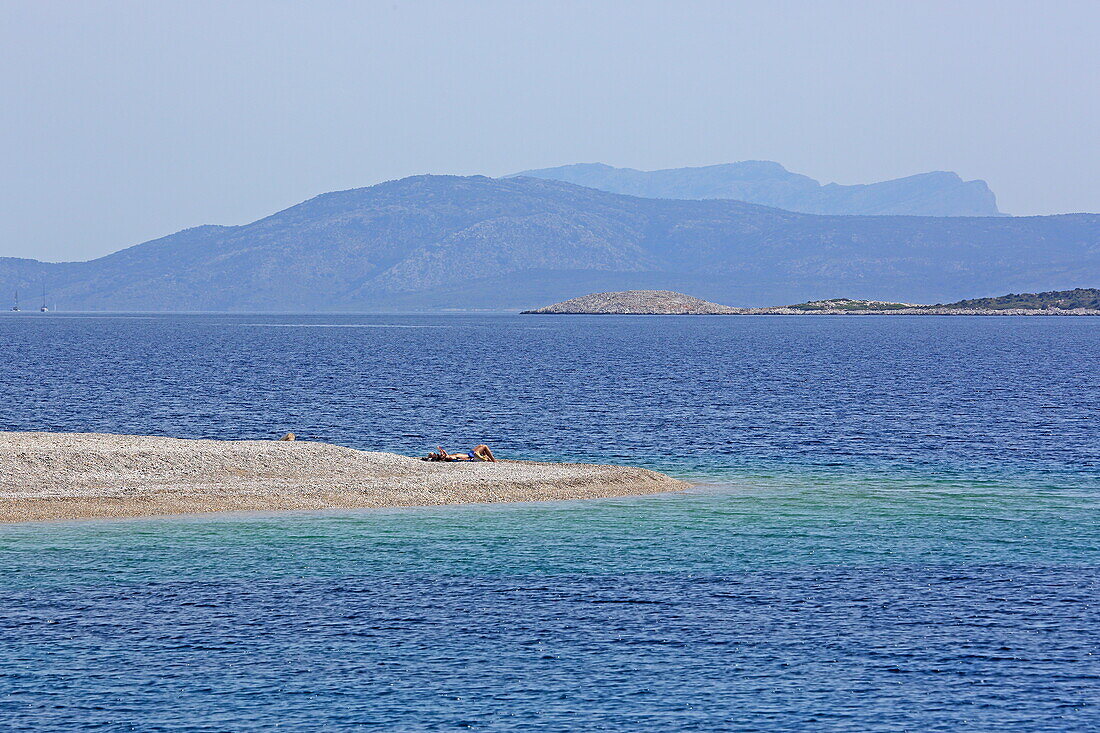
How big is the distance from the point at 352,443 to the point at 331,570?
1233 inches

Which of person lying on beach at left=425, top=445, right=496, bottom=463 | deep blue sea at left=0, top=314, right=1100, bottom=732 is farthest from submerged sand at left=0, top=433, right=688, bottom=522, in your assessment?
deep blue sea at left=0, top=314, right=1100, bottom=732

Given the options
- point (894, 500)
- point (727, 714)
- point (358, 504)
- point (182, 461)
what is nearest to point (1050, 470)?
point (894, 500)

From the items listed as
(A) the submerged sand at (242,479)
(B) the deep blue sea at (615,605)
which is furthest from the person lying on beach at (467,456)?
(B) the deep blue sea at (615,605)

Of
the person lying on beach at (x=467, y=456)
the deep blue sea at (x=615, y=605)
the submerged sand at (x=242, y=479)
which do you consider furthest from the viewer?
the person lying on beach at (x=467, y=456)

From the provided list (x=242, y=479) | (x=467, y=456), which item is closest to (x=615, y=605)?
(x=242, y=479)

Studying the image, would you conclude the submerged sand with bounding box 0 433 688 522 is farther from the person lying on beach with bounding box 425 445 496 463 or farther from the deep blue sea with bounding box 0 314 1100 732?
the deep blue sea with bounding box 0 314 1100 732

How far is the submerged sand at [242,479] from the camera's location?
4453 centimetres

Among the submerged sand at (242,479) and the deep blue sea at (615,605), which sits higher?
the submerged sand at (242,479)

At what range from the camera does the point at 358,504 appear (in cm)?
4631

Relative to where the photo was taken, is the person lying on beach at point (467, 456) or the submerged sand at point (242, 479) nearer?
the submerged sand at point (242, 479)

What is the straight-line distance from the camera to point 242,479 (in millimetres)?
48125

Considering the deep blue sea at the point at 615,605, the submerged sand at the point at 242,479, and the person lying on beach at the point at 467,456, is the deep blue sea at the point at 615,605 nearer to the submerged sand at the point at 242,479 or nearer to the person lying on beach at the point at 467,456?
the submerged sand at the point at 242,479

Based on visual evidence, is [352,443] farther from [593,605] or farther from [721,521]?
[593,605]

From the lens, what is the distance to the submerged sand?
146 ft
